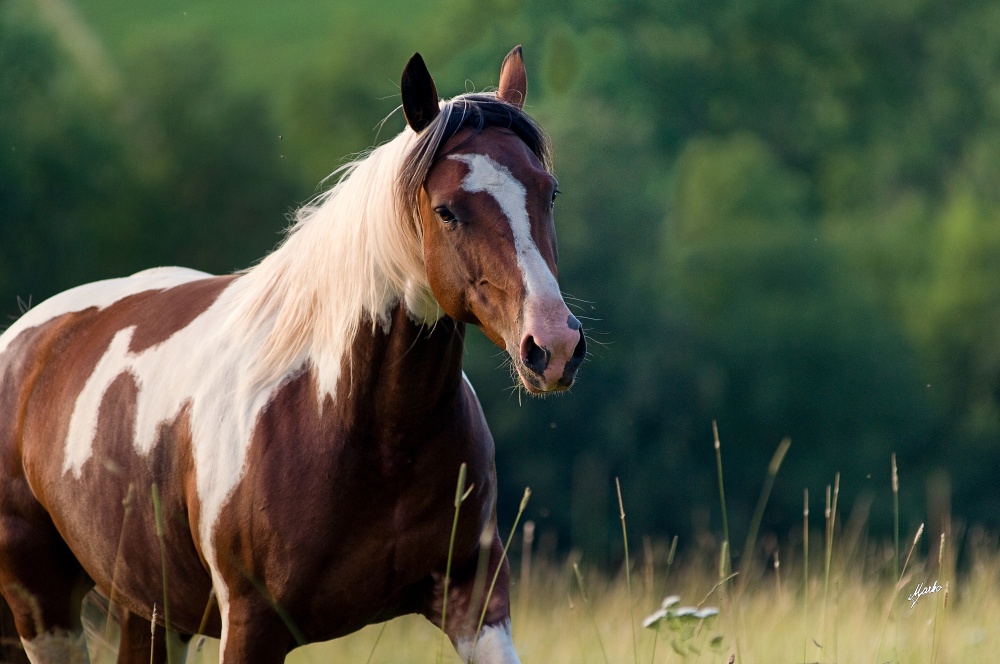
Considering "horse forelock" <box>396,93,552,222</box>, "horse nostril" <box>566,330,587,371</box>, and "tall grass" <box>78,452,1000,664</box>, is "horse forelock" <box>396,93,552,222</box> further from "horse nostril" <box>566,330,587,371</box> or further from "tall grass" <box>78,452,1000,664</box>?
"tall grass" <box>78,452,1000,664</box>

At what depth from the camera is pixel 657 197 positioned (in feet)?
117

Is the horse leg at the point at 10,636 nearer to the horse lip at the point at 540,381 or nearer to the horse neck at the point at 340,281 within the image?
the horse neck at the point at 340,281

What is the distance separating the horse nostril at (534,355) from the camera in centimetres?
289

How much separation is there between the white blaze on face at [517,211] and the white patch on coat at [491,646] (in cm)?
98

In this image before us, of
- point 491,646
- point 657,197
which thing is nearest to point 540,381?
point 491,646

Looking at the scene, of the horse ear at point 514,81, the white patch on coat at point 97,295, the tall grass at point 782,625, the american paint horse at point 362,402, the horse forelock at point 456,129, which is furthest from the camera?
the white patch on coat at point 97,295

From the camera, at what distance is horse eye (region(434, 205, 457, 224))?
3.15m

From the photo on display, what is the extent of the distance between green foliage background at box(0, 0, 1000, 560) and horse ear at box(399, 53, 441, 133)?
19.0 metres

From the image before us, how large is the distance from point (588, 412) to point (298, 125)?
13.0 meters

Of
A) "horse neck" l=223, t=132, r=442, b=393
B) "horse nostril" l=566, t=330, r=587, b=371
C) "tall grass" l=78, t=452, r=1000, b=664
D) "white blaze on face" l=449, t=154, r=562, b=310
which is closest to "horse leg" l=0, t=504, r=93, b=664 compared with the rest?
"tall grass" l=78, t=452, r=1000, b=664

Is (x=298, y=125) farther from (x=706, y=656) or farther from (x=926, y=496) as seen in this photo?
(x=706, y=656)

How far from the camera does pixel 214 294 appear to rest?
4008mm

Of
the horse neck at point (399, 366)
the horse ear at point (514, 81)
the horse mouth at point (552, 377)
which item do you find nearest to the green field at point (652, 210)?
the horse ear at point (514, 81)

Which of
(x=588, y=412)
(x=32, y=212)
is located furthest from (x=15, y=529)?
(x=588, y=412)
